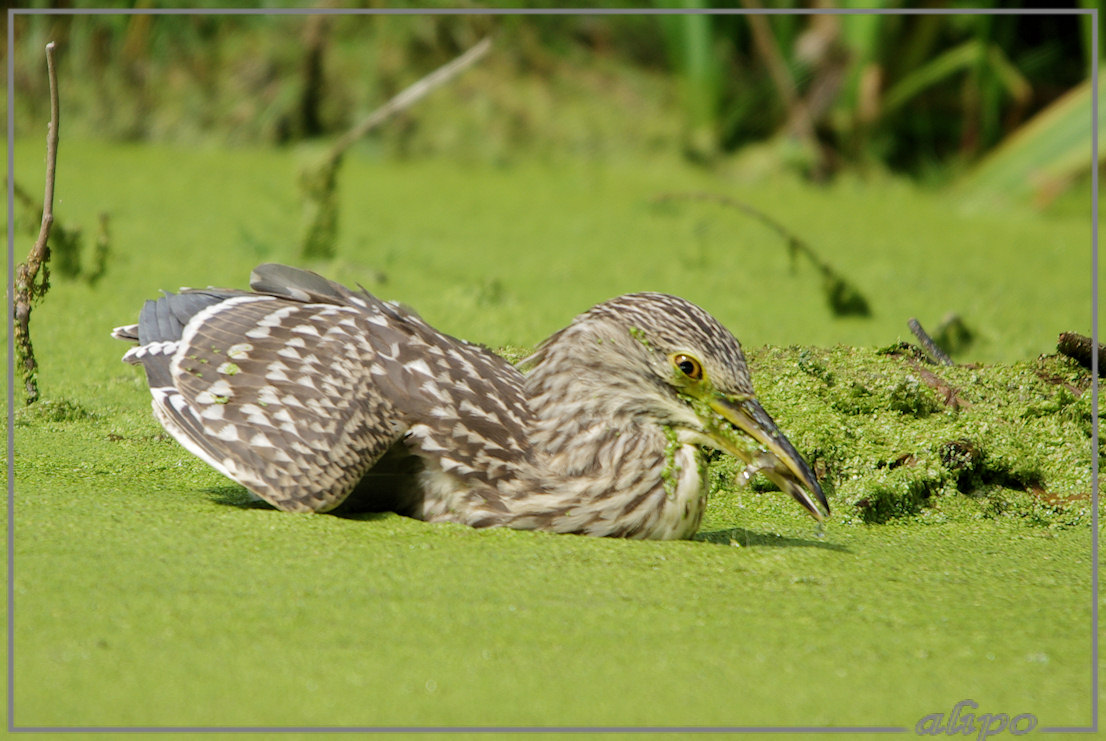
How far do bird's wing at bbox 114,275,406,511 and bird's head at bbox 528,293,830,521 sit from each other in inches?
18.8

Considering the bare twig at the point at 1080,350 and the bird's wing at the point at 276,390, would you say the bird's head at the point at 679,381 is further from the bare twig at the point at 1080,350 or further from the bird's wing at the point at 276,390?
the bare twig at the point at 1080,350

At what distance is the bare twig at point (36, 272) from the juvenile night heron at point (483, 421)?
1.23 feet

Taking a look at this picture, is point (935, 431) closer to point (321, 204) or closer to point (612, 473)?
point (612, 473)

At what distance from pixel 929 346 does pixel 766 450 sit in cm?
127

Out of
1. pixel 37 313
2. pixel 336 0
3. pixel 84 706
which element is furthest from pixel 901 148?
pixel 84 706

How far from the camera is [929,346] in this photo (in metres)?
4.01

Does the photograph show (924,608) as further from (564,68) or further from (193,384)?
(564,68)

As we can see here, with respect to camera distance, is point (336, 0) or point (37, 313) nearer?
point (37, 313)

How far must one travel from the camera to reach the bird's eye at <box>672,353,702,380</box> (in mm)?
2975

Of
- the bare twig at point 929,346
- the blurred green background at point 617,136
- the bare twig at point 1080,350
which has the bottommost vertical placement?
the bare twig at point 929,346

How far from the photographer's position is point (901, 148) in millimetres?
7887

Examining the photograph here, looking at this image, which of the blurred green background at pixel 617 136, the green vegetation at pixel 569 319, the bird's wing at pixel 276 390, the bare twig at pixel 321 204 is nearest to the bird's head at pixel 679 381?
the green vegetation at pixel 569 319

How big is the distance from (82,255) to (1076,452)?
3616mm

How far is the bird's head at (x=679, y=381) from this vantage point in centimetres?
297
